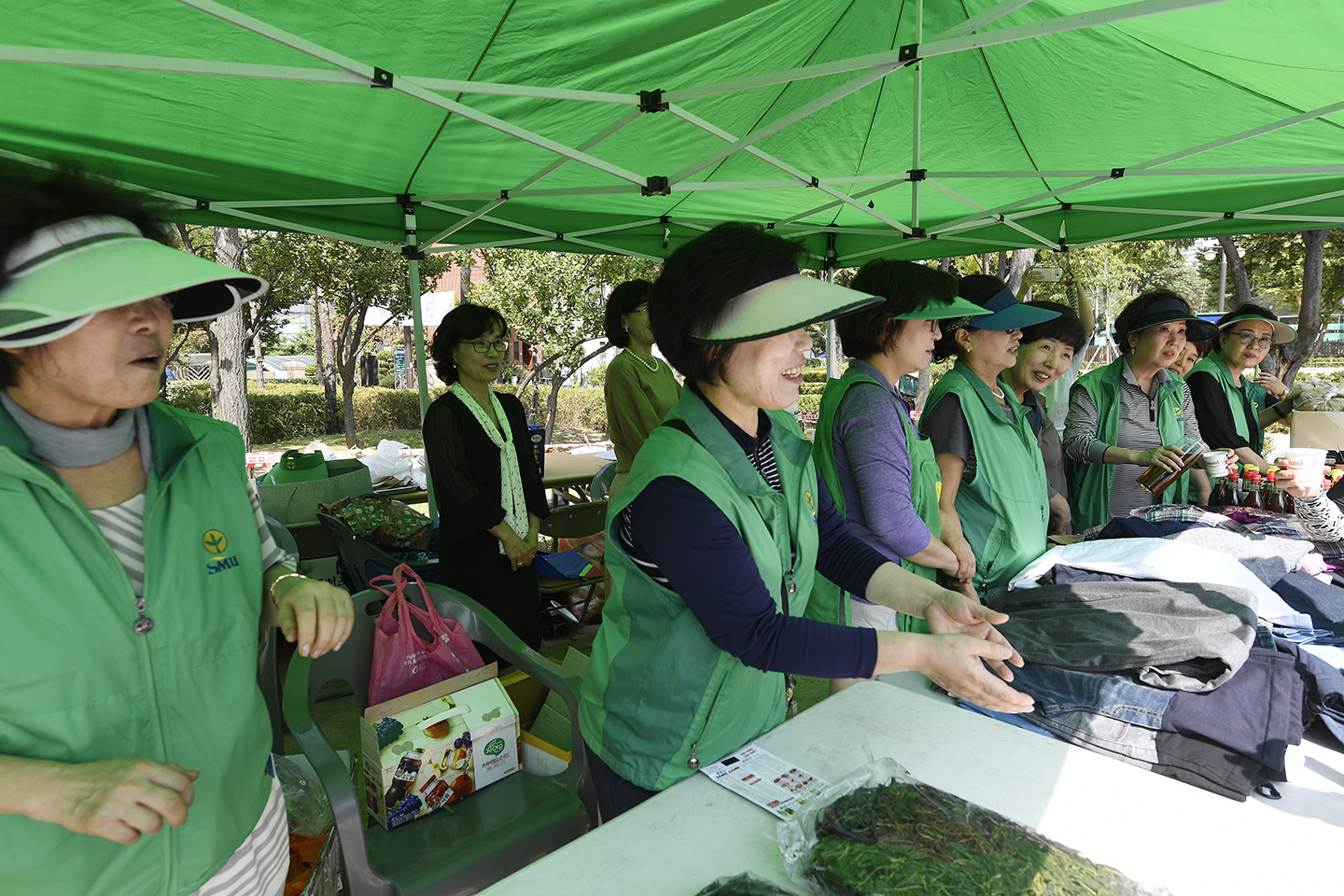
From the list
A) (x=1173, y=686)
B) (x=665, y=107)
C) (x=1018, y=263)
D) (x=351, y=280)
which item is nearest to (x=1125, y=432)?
(x=1173, y=686)

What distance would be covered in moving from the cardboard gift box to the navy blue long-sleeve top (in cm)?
418

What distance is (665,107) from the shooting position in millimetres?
3113

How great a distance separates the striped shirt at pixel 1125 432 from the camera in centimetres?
339

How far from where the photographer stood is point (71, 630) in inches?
38.0

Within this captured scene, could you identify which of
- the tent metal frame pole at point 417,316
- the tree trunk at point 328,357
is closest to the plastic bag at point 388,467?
the tent metal frame pole at point 417,316

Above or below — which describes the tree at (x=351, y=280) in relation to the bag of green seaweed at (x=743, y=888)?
above

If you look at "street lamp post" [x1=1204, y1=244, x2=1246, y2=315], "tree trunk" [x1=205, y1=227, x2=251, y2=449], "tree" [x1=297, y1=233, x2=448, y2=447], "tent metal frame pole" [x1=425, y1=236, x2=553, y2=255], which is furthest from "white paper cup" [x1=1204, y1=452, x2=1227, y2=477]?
"street lamp post" [x1=1204, y1=244, x2=1246, y2=315]

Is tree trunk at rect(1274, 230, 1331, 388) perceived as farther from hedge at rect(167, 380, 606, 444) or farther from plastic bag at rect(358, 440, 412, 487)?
hedge at rect(167, 380, 606, 444)

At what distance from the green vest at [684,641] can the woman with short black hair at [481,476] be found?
1789 mm

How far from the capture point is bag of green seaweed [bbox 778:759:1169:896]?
2.79ft

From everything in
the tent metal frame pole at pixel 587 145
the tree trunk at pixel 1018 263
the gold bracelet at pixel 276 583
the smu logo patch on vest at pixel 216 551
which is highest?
the tree trunk at pixel 1018 263

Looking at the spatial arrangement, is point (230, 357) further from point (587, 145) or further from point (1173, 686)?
point (1173, 686)

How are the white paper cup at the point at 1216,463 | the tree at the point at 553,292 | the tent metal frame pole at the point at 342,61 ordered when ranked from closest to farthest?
the tent metal frame pole at the point at 342,61 → the white paper cup at the point at 1216,463 → the tree at the point at 553,292

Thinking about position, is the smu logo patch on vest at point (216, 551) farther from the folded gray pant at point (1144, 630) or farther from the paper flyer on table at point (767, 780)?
the folded gray pant at point (1144, 630)
